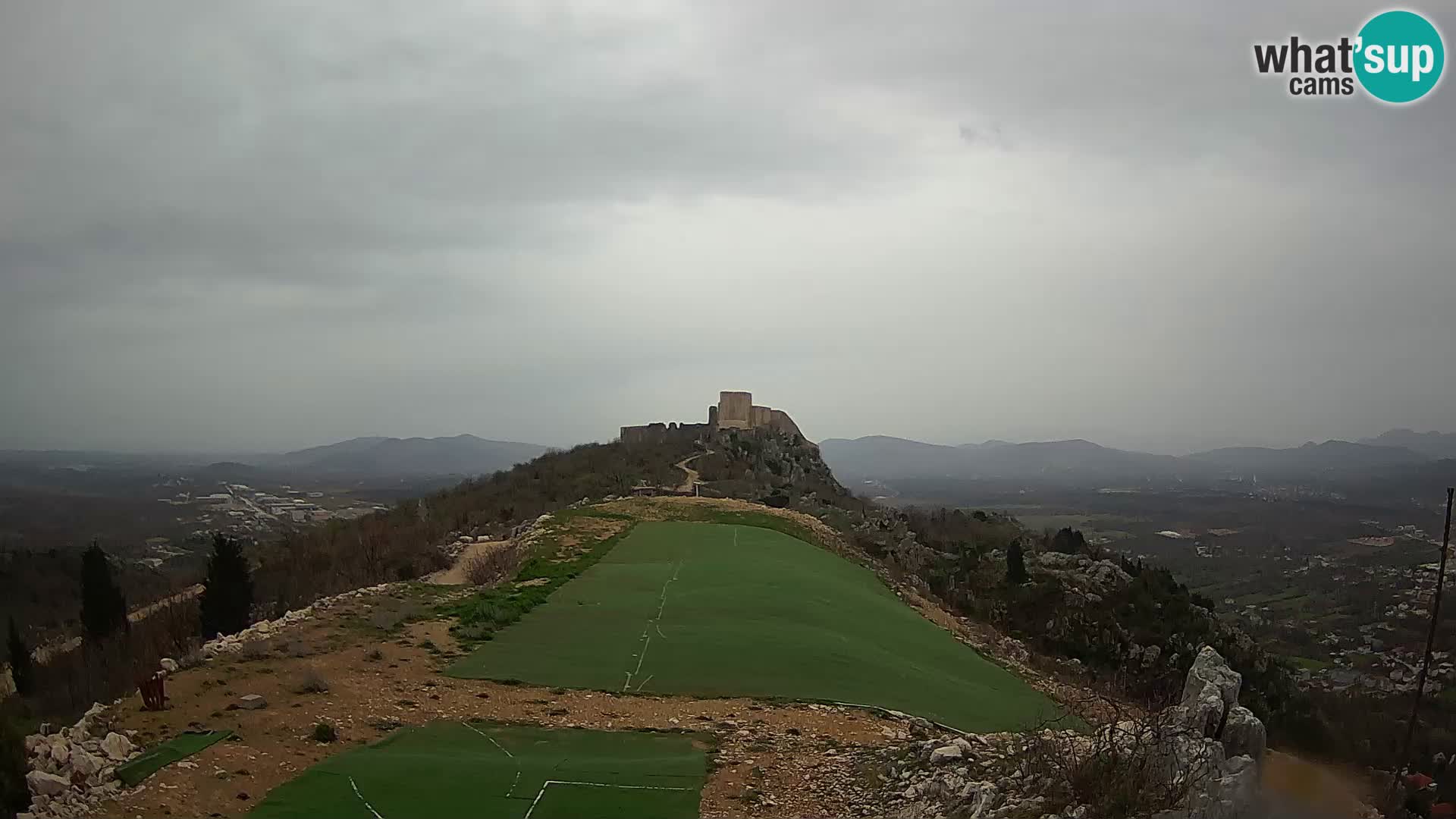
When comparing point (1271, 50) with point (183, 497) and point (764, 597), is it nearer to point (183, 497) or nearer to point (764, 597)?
point (764, 597)

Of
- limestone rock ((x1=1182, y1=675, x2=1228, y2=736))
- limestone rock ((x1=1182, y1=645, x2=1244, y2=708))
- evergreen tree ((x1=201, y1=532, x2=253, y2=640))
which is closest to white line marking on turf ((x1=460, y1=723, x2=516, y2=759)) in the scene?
limestone rock ((x1=1182, y1=675, x2=1228, y2=736))

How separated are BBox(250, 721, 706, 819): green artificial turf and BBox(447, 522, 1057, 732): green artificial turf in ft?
7.96

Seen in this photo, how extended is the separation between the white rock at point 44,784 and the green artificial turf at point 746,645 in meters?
5.73

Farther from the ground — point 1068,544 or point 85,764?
point 85,764

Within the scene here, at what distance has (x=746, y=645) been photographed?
14109mm

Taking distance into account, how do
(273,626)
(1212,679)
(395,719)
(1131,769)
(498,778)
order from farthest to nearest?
(273,626), (395,719), (498,778), (1212,679), (1131,769)

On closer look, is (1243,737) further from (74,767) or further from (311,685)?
(311,685)

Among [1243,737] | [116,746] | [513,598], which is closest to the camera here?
[1243,737]

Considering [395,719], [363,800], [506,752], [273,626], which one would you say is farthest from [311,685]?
[273,626]

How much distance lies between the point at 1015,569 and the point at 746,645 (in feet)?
90.8

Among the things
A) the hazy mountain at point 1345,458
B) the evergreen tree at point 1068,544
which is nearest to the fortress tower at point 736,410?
the evergreen tree at point 1068,544

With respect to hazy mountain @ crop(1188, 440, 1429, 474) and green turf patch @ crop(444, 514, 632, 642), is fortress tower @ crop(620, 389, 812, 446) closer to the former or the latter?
green turf patch @ crop(444, 514, 632, 642)

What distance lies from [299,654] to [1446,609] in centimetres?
4572

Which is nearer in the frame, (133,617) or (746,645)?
(746,645)
